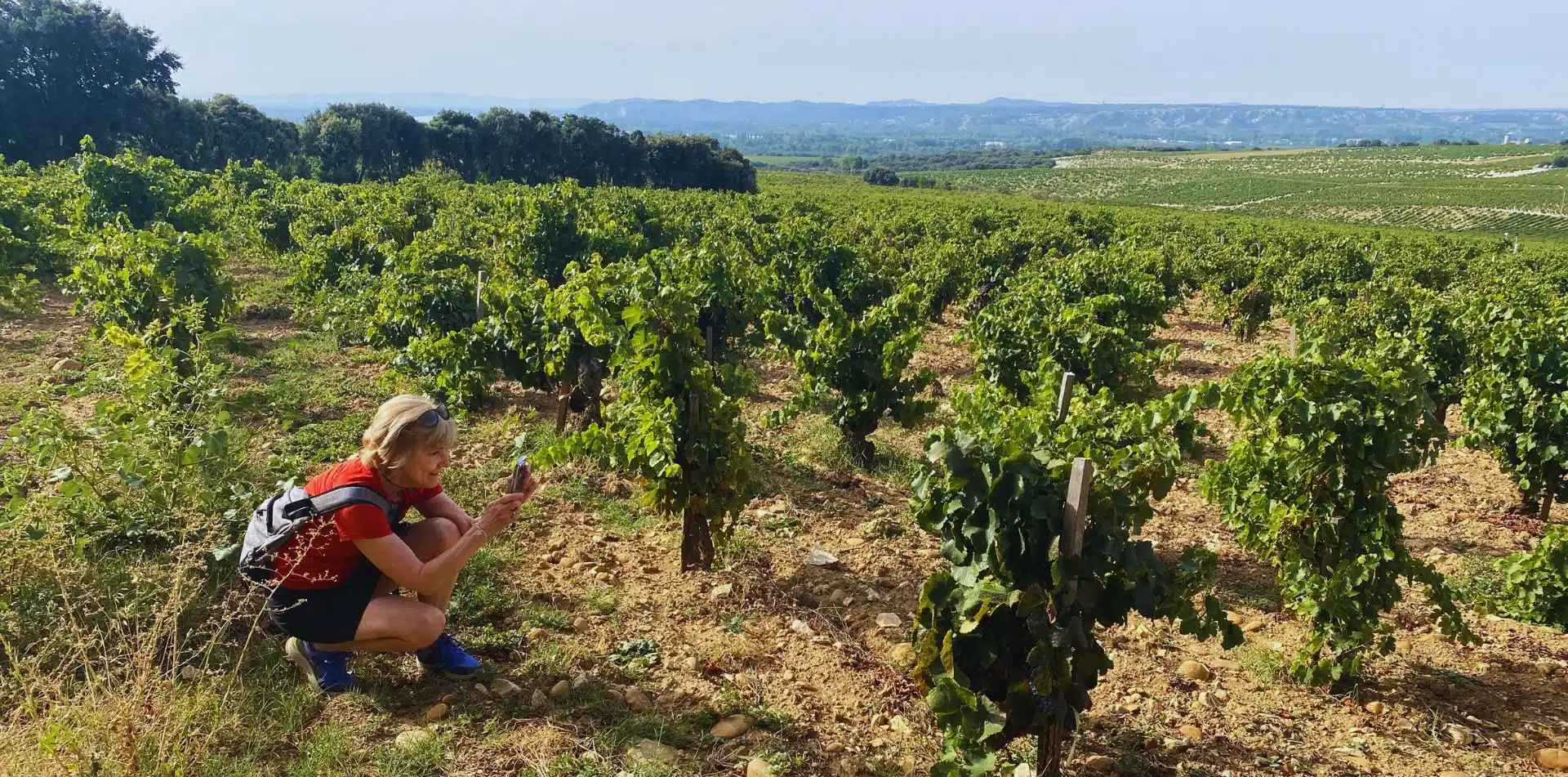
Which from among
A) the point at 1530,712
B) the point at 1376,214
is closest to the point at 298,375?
the point at 1530,712

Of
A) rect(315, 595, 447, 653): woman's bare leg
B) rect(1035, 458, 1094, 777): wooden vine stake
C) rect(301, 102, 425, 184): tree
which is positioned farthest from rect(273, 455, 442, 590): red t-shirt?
rect(301, 102, 425, 184): tree

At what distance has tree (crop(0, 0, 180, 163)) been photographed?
4244 cm

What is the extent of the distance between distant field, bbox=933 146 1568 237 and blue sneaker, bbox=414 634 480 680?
7278 cm

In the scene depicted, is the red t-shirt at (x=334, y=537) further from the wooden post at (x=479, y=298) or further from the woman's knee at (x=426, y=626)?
the wooden post at (x=479, y=298)

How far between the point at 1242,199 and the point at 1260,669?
308 feet

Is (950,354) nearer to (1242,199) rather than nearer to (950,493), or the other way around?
(950,493)

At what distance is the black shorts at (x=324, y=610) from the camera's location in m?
3.97

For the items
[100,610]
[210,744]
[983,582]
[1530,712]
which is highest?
[983,582]

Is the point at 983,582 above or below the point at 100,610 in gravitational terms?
above

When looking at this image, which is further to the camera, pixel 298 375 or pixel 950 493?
pixel 298 375

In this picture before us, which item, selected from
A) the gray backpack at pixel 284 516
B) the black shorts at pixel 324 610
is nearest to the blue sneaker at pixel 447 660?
the black shorts at pixel 324 610

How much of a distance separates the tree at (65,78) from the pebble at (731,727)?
174 feet

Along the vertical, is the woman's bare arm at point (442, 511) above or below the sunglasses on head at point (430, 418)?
below

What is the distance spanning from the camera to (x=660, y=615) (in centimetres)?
544
